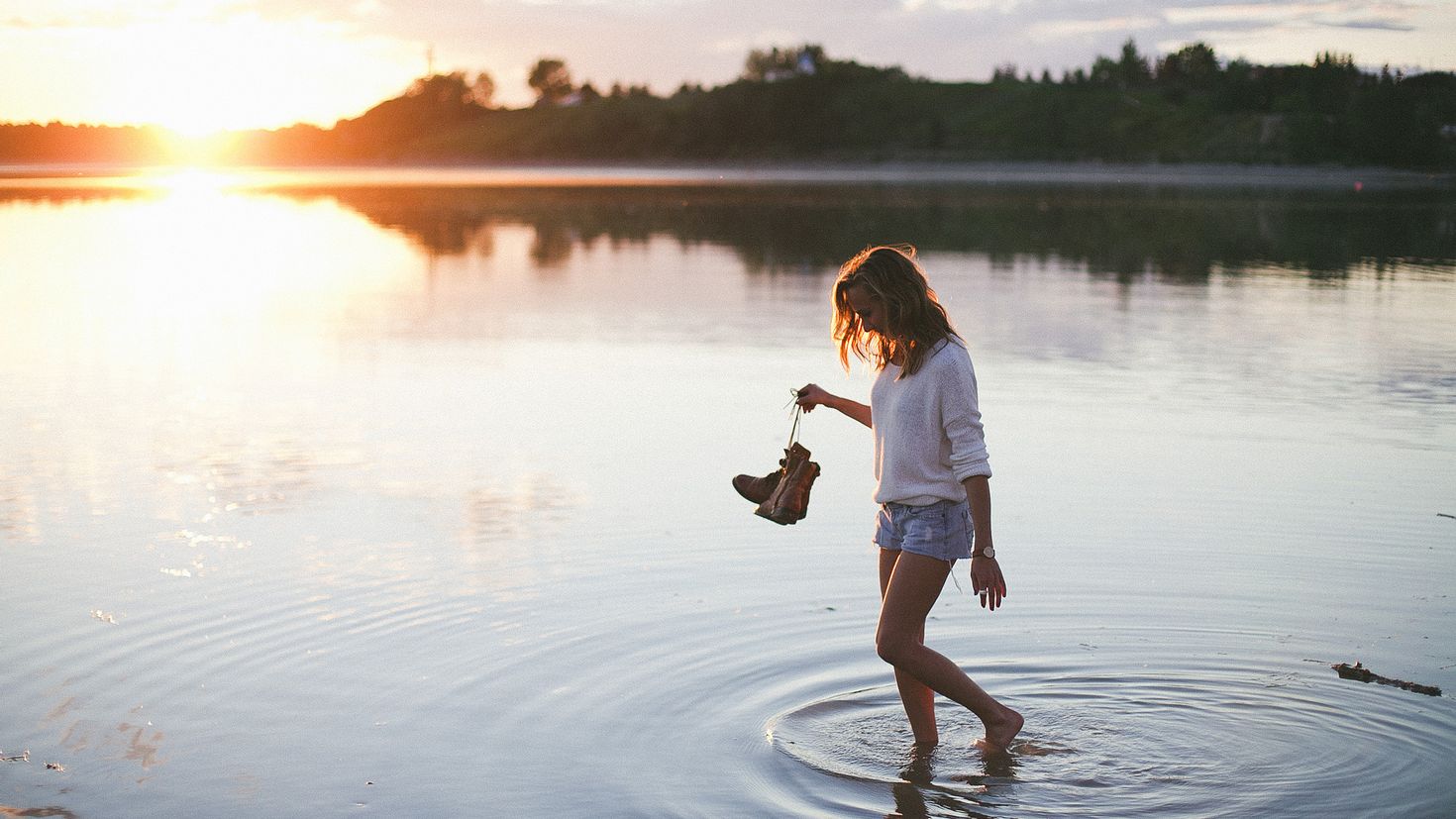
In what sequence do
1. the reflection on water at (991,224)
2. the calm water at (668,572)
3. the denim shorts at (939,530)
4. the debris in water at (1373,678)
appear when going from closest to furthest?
the denim shorts at (939,530) < the calm water at (668,572) < the debris in water at (1373,678) < the reflection on water at (991,224)

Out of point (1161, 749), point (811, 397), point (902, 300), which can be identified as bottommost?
point (1161, 749)

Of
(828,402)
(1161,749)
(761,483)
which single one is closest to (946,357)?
(828,402)

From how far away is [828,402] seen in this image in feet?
16.8

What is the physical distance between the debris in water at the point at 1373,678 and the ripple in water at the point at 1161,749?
0.06 m

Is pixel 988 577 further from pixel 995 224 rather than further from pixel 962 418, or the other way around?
pixel 995 224

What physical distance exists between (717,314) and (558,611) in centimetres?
1152

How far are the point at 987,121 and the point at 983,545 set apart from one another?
152464mm

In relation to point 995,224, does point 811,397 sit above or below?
above

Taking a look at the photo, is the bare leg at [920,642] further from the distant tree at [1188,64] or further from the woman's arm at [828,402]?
the distant tree at [1188,64]

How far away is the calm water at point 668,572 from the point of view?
530 cm

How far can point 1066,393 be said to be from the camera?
1262cm

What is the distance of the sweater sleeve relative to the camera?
480 cm

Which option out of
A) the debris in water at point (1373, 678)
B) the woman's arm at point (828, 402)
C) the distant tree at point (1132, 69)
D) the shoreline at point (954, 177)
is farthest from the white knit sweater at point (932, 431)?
the distant tree at point (1132, 69)

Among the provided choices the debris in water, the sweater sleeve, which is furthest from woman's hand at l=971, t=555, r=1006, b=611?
the debris in water
